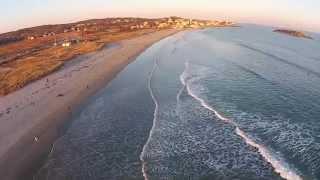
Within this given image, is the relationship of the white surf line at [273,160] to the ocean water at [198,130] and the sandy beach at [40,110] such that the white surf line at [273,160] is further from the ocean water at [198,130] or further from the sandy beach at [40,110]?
the sandy beach at [40,110]

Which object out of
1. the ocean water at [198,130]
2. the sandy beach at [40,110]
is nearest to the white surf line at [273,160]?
the ocean water at [198,130]

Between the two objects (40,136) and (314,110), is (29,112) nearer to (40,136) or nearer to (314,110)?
(40,136)

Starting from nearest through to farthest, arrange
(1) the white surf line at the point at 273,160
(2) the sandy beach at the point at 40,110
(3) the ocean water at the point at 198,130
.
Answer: (1) the white surf line at the point at 273,160 → (3) the ocean water at the point at 198,130 → (2) the sandy beach at the point at 40,110

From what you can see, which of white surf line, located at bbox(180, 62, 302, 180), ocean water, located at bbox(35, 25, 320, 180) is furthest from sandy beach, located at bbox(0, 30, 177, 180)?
white surf line, located at bbox(180, 62, 302, 180)

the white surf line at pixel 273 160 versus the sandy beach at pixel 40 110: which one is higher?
the white surf line at pixel 273 160

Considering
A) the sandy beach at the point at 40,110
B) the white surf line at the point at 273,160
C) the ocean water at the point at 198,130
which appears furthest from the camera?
the sandy beach at the point at 40,110

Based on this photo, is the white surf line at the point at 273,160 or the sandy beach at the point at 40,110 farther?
the sandy beach at the point at 40,110

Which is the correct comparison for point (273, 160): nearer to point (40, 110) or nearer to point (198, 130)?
point (198, 130)

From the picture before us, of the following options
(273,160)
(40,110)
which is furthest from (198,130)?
(40,110)
